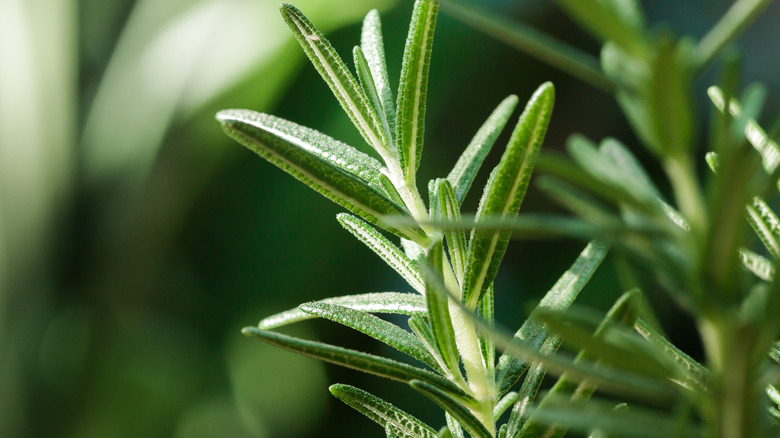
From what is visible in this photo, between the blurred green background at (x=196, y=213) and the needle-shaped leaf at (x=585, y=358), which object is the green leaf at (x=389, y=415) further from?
the blurred green background at (x=196, y=213)

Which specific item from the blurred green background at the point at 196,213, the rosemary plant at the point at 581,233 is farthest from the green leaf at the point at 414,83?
the blurred green background at the point at 196,213

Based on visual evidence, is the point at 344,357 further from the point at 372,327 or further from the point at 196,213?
the point at 196,213

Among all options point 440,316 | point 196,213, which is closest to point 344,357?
point 440,316

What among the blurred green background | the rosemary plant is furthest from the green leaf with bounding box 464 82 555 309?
the blurred green background

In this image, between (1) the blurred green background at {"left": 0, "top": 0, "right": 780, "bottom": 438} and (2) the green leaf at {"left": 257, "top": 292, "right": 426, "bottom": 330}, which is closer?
(2) the green leaf at {"left": 257, "top": 292, "right": 426, "bottom": 330}

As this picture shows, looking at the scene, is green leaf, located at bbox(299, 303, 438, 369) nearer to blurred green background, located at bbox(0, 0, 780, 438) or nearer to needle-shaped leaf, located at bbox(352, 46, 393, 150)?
needle-shaped leaf, located at bbox(352, 46, 393, 150)

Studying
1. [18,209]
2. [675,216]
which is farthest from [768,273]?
[18,209]

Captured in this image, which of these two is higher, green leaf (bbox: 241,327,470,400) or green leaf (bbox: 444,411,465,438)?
green leaf (bbox: 241,327,470,400)
